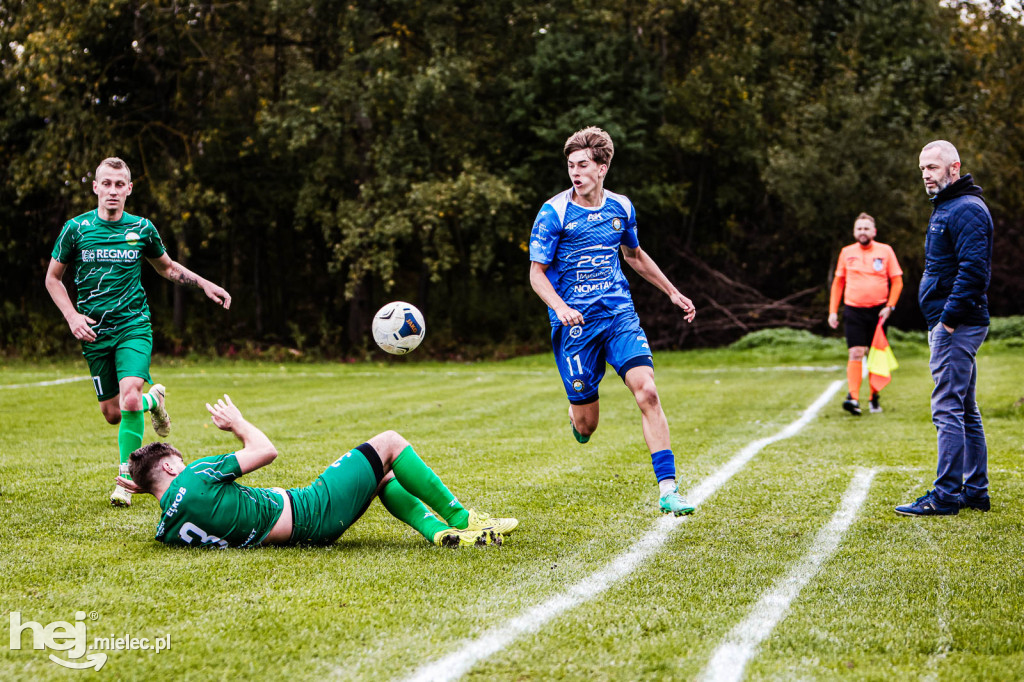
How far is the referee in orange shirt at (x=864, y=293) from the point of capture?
1124cm

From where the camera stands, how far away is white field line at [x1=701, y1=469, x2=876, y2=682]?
3.22 metres

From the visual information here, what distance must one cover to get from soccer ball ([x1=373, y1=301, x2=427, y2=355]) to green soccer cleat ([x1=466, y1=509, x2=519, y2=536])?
4.13 ft

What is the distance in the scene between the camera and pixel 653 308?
24375 millimetres

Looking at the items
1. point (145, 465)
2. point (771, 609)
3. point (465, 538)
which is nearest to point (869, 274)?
point (465, 538)

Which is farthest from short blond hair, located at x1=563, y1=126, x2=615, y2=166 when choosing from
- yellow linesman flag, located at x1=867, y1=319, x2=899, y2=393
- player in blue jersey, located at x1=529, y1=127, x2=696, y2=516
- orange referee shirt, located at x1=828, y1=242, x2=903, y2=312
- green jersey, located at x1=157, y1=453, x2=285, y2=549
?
yellow linesman flag, located at x1=867, y1=319, x2=899, y2=393

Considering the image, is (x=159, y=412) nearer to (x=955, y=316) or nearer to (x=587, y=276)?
(x=587, y=276)

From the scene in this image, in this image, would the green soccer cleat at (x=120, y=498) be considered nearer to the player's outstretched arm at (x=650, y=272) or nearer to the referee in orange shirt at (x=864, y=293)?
the player's outstretched arm at (x=650, y=272)

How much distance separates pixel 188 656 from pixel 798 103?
23122mm

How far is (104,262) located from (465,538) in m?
3.64

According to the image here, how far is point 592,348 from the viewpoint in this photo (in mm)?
5762

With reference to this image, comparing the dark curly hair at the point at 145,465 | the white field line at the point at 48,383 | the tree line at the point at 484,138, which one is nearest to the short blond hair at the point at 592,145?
the dark curly hair at the point at 145,465

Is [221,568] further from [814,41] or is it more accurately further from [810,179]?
[814,41]

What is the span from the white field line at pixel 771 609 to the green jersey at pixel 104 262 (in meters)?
4.85

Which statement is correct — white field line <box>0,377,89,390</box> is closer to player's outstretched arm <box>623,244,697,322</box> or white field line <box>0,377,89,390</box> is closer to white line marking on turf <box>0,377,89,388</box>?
white line marking on turf <box>0,377,89,388</box>
